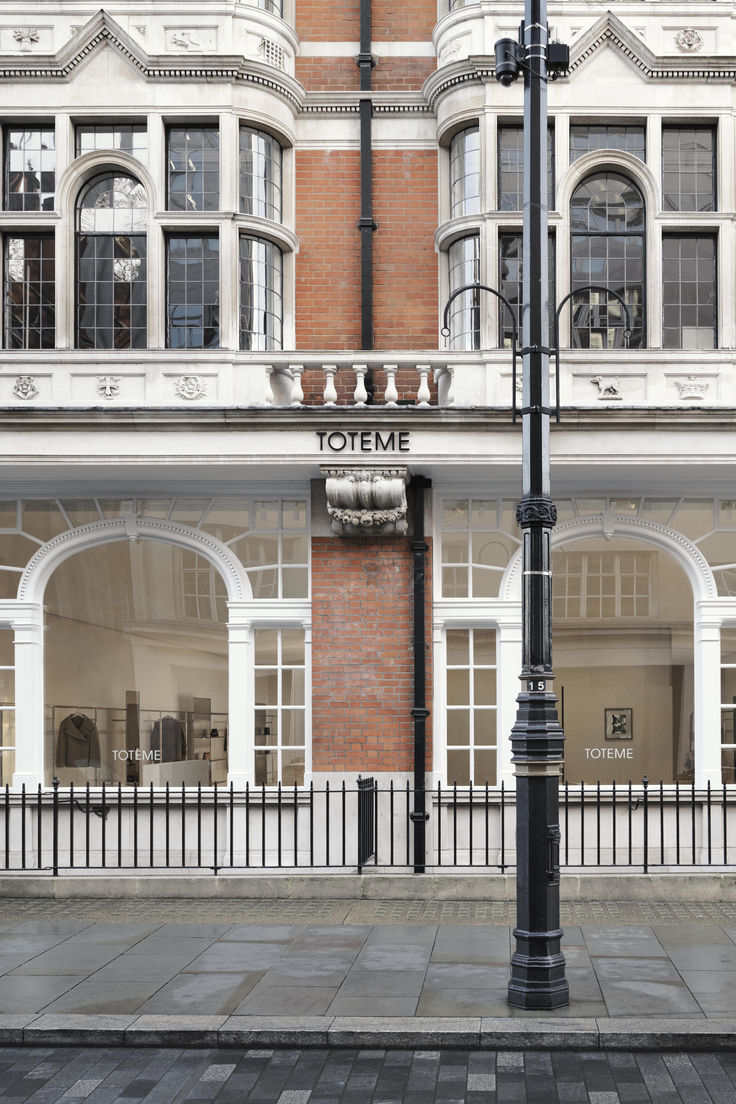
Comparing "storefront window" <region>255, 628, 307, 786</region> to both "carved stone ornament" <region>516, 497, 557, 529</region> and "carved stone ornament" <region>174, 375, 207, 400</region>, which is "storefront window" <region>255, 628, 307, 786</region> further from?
"carved stone ornament" <region>516, 497, 557, 529</region>

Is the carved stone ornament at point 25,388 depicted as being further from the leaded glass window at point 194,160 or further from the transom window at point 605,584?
the transom window at point 605,584

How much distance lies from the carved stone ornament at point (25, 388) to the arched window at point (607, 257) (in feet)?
19.6

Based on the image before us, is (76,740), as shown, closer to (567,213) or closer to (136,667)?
(136,667)

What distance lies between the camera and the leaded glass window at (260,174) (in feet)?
45.8

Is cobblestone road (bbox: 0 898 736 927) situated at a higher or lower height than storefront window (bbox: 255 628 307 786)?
lower

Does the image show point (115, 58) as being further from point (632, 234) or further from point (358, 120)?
point (632, 234)

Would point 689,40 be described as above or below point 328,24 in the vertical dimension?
A: below

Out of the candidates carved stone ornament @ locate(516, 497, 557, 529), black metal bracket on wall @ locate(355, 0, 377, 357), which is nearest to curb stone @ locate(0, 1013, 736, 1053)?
carved stone ornament @ locate(516, 497, 557, 529)

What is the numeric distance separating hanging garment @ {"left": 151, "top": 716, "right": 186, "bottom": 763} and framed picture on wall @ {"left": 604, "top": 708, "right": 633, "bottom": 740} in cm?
482

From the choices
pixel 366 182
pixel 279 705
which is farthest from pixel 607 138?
pixel 279 705

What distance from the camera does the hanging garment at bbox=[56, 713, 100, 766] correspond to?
46.1 ft

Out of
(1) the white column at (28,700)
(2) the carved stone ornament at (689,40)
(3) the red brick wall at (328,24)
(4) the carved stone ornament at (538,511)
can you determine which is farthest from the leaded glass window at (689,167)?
(1) the white column at (28,700)

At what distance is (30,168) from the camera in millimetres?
14023

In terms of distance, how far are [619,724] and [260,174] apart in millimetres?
7481
